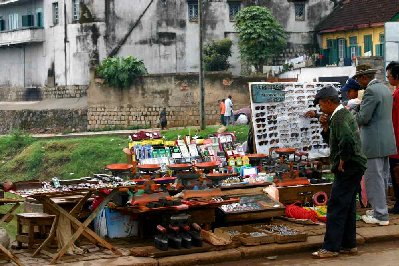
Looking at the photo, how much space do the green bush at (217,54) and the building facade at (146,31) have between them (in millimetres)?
1197

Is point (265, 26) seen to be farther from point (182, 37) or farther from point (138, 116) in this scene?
point (138, 116)

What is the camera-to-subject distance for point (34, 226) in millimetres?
10008

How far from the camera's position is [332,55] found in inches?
1634

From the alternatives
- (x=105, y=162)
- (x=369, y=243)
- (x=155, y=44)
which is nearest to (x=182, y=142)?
(x=369, y=243)

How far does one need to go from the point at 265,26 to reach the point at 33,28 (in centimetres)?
1268

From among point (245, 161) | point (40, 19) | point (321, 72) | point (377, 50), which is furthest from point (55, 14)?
point (245, 161)

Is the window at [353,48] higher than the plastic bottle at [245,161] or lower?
higher

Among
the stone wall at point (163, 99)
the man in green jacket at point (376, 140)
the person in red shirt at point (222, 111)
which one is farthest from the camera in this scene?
the stone wall at point (163, 99)

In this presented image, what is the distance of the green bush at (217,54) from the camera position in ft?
130

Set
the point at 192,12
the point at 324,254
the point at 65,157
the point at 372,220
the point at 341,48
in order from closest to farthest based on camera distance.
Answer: the point at 324,254 → the point at 372,220 → the point at 65,157 → the point at 341,48 → the point at 192,12

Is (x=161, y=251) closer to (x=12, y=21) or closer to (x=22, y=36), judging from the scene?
(x=22, y=36)

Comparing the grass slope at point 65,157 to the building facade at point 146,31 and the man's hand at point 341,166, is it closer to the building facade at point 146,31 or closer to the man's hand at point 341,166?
the building facade at point 146,31

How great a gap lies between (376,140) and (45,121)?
31.4 metres

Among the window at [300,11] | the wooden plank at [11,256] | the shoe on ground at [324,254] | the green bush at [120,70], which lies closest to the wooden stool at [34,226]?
the wooden plank at [11,256]
